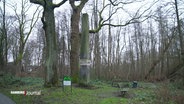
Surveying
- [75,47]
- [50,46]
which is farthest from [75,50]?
[50,46]

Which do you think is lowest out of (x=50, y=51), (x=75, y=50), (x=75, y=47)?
(x=50, y=51)

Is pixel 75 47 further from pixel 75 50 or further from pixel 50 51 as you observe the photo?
pixel 50 51

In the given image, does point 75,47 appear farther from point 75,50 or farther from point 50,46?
point 50,46

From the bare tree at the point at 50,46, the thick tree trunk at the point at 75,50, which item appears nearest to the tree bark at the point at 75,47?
the thick tree trunk at the point at 75,50

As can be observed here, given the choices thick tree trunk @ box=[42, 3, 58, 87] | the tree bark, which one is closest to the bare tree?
thick tree trunk @ box=[42, 3, 58, 87]

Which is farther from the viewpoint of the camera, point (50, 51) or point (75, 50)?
point (75, 50)

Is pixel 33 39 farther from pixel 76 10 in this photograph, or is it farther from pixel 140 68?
pixel 76 10

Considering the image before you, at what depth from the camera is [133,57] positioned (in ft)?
124

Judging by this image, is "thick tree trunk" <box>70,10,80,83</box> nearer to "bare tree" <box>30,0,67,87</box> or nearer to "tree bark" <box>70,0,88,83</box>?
"tree bark" <box>70,0,88,83</box>

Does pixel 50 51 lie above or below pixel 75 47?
below

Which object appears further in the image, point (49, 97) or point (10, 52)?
point (10, 52)

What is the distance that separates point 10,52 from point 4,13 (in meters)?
12.5

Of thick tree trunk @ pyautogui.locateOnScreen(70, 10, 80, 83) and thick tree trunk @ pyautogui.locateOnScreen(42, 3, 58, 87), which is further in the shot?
thick tree trunk @ pyautogui.locateOnScreen(70, 10, 80, 83)

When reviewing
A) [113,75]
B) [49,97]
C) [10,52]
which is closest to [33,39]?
[10,52]
